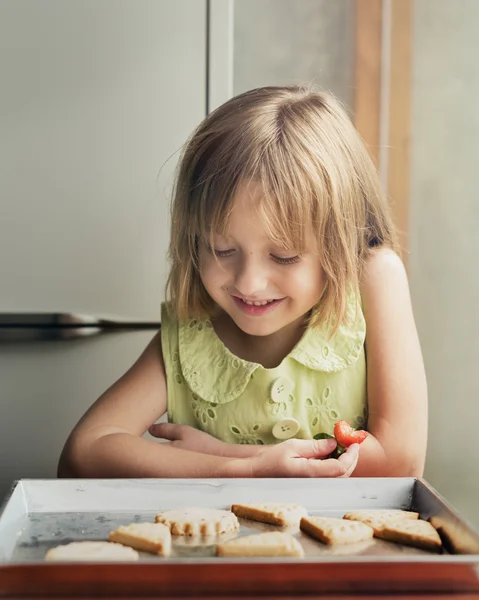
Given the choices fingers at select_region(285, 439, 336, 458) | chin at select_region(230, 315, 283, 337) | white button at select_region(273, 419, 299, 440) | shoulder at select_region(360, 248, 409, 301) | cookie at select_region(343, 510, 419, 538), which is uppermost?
shoulder at select_region(360, 248, 409, 301)

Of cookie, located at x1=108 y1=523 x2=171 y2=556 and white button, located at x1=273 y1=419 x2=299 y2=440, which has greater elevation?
cookie, located at x1=108 y1=523 x2=171 y2=556

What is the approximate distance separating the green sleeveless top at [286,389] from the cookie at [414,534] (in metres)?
0.45

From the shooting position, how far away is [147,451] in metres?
0.99

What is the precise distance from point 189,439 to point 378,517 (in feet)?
1.27

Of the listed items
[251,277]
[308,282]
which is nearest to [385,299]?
[308,282]

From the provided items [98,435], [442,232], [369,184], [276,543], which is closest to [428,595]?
[276,543]

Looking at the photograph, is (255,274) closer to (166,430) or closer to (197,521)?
(166,430)

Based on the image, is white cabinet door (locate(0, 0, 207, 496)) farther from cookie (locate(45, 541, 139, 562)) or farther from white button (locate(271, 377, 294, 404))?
cookie (locate(45, 541, 139, 562))

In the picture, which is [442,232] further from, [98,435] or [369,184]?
[98,435]

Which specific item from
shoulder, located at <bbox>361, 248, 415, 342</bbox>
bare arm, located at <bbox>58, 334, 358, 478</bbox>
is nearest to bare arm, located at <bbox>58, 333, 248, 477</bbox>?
bare arm, located at <bbox>58, 334, 358, 478</bbox>

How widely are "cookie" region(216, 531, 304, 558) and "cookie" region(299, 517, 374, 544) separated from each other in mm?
42

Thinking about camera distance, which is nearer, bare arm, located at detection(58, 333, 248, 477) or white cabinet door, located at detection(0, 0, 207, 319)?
bare arm, located at detection(58, 333, 248, 477)

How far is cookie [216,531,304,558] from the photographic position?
0.62m

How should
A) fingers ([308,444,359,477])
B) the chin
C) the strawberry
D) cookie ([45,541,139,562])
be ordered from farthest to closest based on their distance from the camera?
1. the chin
2. the strawberry
3. fingers ([308,444,359,477])
4. cookie ([45,541,139,562])
